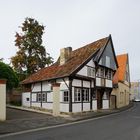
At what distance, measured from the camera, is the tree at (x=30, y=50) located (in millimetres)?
44938

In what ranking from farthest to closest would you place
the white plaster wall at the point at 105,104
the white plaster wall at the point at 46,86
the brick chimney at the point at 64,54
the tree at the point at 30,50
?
the tree at the point at 30,50 → the white plaster wall at the point at 105,104 → the brick chimney at the point at 64,54 → the white plaster wall at the point at 46,86

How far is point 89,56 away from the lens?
27031 millimetres

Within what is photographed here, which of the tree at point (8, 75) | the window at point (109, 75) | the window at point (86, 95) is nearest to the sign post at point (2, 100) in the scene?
the window at point (86, 95)

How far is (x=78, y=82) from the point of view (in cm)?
2542

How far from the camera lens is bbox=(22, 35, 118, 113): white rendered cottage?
81.0 feet

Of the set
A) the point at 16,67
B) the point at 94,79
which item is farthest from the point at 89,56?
Answer: the point at 16,67

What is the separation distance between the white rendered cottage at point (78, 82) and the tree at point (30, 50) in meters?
10.9

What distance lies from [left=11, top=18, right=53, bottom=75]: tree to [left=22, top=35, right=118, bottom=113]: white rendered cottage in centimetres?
1090

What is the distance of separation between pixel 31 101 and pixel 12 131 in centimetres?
1888

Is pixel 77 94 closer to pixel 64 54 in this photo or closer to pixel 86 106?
pixel 86 106

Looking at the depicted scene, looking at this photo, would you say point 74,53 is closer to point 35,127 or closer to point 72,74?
point 72,74

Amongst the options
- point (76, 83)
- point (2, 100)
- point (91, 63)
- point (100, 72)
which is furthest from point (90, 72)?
point (2, 100)

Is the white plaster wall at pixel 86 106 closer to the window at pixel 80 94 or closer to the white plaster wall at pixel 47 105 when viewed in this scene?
the window at pixel 80 94

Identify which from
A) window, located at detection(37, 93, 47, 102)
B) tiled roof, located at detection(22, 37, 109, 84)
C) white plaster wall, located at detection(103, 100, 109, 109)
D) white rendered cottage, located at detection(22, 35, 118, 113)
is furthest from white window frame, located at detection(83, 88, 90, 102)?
white plaster wall, located at detection(103, 100, 109, 109)
